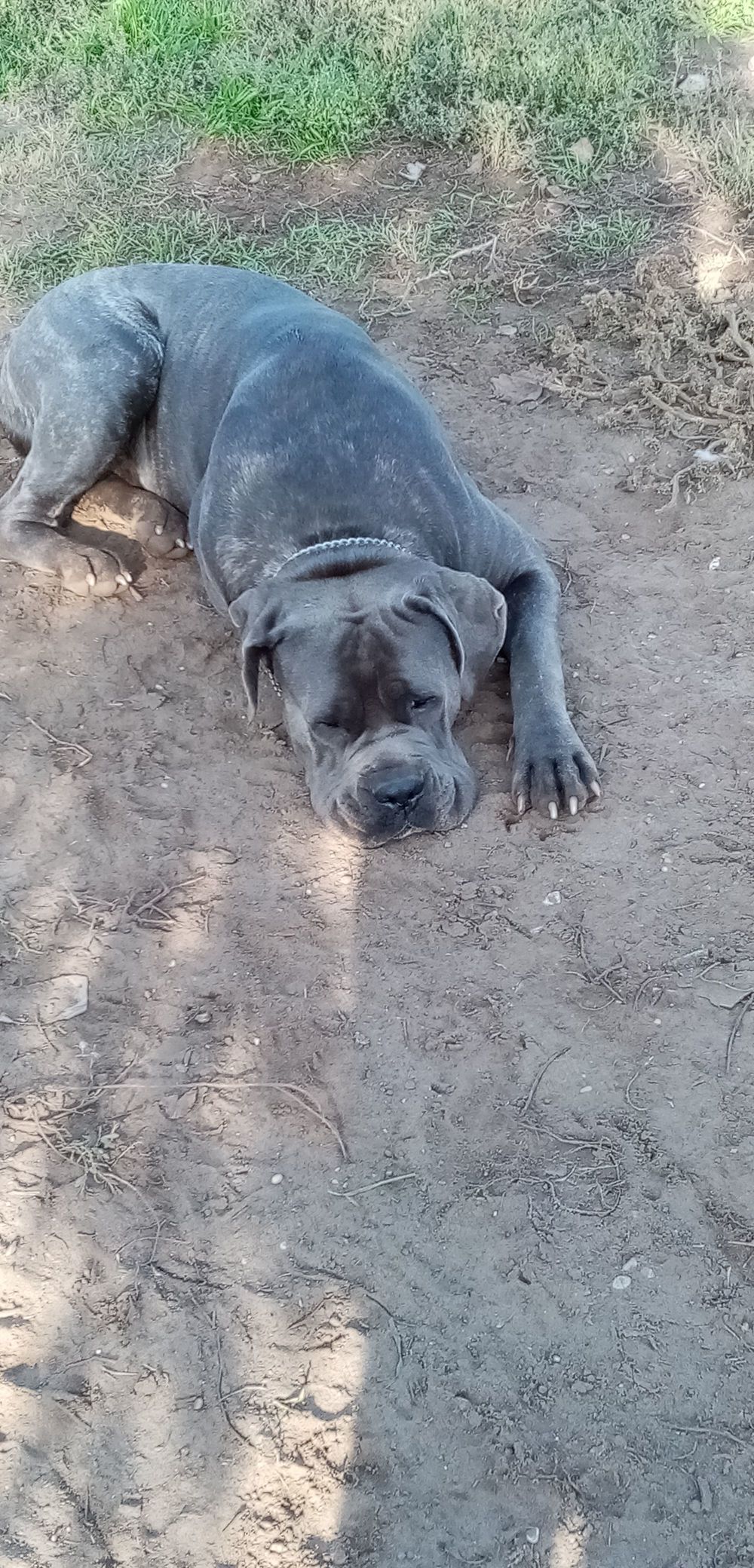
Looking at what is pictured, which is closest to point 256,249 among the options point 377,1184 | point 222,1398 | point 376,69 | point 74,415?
point 376,69

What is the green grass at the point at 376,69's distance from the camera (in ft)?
21.8

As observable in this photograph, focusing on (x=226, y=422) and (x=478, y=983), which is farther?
(x=226, y=422)

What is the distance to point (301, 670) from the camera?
11.6 ft

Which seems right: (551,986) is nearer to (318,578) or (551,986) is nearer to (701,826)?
(701,826)

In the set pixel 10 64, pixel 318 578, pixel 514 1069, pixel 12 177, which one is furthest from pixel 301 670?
pixel 10 64

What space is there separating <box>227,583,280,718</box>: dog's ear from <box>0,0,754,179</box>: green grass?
13.1ft

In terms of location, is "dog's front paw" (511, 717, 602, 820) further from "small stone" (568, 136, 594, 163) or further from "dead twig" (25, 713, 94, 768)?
"small stone" (568, 136, 594, 163)

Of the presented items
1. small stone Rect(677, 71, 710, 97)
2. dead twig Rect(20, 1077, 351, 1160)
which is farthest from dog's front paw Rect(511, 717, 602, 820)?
small stone Rect(677, 71, 710, 97)

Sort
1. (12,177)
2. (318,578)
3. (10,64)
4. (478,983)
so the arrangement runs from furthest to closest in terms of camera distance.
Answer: (10,64)
(12,177)
(318,578)
(478,983)

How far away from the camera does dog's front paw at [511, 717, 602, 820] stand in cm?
356

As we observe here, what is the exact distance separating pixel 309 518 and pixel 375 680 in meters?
0.69

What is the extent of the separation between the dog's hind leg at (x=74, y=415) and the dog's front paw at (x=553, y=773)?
1851mm

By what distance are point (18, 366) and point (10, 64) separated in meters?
3.87

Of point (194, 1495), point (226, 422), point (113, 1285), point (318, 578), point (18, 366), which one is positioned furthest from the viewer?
point (18, 366)
